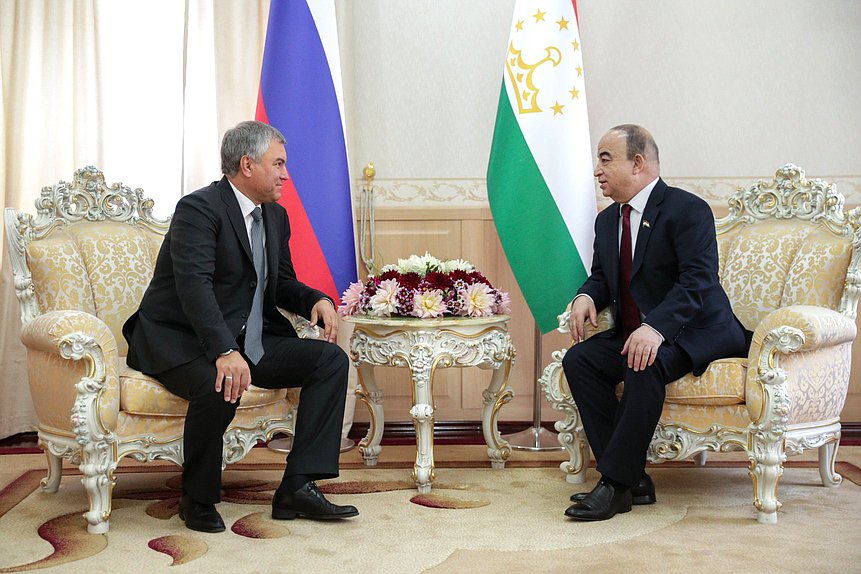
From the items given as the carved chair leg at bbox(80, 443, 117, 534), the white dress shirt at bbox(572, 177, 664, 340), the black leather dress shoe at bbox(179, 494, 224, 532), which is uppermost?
the white dress shirt at bbox(572, 177, 664, 340)

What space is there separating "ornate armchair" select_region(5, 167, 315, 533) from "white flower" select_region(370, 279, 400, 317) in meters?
0.28

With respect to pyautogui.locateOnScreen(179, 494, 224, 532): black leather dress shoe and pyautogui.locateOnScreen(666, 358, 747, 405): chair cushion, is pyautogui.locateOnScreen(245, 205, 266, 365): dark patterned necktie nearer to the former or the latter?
pyautogui.locateOnScreen(179, 494, 224, 532): black leather dress shoe

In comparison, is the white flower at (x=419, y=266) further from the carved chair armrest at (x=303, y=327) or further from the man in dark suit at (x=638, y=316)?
the man in dark suit at (x=638, y=316)

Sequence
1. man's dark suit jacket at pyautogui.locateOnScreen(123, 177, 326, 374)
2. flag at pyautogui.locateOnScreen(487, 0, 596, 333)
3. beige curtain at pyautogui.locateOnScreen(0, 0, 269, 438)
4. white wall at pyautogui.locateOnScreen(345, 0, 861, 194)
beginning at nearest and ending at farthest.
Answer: man's dark suit jacket at pyautogui.locateOnScreen(123, 177, 326, 374) → flag at pyautogui.locateOnScreen(487, 0, 596, 333) → beige curtain at pyautogui.locateOnScreen(0, 0, 269, 438) → white wall at pyautogui.locateOnScreen(345, 0, 861, 194)

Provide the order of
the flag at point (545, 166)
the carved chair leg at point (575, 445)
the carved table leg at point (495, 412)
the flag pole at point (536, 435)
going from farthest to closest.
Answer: the flag pole at point (536, 435)
the flag at point (545, 166)
the carved table leg at point (495, 412)
the carved chair leg at point (575, 445)

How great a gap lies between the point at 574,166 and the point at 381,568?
2.21m

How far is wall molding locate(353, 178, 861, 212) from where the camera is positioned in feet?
15.3

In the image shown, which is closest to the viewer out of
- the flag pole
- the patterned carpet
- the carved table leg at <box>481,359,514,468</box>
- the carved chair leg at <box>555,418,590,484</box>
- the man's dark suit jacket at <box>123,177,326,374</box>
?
the patterned carpet

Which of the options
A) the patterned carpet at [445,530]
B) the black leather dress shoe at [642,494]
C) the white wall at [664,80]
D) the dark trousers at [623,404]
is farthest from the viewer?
the white wall at [664,80]

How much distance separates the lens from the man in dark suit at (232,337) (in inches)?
117

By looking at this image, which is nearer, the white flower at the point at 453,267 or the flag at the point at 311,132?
the white flower at the point at 453,267

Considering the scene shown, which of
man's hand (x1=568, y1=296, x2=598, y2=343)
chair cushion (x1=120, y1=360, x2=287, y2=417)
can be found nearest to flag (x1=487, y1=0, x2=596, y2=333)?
man's hand (x1=568, y1=296, x2=598, y2=343)

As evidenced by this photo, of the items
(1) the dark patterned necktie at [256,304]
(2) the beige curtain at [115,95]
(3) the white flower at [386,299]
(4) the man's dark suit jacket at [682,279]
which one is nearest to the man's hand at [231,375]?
(1) the dark patterned necktie at [256,304]

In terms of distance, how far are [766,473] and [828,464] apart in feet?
2.10
